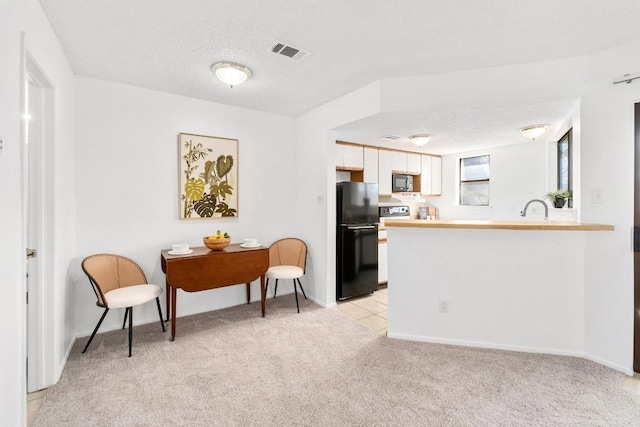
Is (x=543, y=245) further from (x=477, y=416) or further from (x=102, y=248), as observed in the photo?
(x=102, y=248)

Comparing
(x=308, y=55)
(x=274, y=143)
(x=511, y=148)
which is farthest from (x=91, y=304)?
(x=511, y=148)

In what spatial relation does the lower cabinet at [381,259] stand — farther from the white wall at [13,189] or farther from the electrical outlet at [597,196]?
the white wall at [13,189]

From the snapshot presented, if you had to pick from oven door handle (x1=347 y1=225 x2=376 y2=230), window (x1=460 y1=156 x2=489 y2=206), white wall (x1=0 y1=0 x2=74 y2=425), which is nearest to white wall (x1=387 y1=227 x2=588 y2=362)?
oven door handle (x1=347 y1=225 x2=376 y2=230)

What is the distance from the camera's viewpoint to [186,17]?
6.35 feet

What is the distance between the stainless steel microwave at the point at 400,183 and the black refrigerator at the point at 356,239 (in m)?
0.87

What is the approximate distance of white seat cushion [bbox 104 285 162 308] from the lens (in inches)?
95.9

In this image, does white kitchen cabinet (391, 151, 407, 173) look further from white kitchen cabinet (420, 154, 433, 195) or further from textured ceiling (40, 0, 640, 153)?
textured ceiling (40, 0, 640, 153)

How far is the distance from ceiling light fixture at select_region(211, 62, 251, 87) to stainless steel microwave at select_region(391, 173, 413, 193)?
115 inches

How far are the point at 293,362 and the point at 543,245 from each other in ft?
7.13

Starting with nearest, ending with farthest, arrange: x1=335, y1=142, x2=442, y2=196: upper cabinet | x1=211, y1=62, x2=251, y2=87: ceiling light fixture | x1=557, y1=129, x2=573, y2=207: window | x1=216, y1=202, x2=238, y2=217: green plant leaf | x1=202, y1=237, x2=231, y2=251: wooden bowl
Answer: x1=211, y1=62, x2=251, y2=87: ceiling light fixture, x1=202, y1=237, x2=231, y2=251: wooden bowl, x1=557, y1=129, x2=573, y2=207: window, x1=216, y1=202, x2=238, y2=217: green plant leaf, x1=335, y1=142, x2=442, y2=196: upper cabinet

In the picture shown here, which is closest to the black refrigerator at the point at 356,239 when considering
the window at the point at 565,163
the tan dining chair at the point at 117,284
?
the tan dining chair at the point at 117,284

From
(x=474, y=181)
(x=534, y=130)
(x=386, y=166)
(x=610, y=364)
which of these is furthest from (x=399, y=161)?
(x=610, y=364)

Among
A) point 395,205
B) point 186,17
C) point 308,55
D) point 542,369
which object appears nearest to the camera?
point 186,17

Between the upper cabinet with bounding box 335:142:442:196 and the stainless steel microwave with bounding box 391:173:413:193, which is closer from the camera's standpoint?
the upper cabinet with bounding box 335:142:442:196
